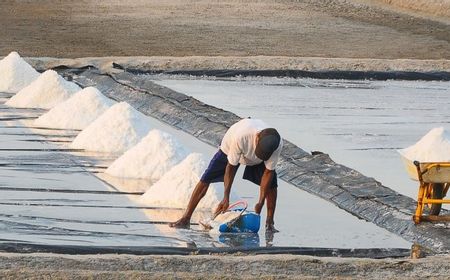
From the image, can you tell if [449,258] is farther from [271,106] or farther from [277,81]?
[277,81]

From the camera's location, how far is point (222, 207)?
23.0 feet

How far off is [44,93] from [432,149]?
161 inches

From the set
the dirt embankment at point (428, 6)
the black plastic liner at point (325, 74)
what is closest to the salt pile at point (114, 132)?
the black plastic liner at point (325, 74)

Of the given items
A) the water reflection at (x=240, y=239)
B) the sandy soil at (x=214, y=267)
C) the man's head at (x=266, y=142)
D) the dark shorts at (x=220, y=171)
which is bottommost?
the water reflection at (x=240, y=239)

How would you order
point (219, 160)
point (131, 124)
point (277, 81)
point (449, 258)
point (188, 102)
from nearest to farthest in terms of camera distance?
point (449, 258), point (219, 160), point (131, 124), point (188, 102), point (277, 81)

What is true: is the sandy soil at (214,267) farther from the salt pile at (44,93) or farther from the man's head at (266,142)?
the salt pile at (44,93)

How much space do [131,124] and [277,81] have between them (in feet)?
14.0

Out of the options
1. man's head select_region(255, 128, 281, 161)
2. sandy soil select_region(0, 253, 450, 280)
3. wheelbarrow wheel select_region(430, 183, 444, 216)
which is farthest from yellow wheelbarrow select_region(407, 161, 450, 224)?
A: sandy soil select_region(0, 253, 450, 280)

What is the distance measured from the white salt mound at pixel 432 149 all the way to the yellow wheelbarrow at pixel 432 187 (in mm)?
1455

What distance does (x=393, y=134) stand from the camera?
10312mm

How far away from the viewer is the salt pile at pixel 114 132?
371 inches

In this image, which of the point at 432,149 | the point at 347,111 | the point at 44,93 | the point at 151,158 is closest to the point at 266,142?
the point at 151,158

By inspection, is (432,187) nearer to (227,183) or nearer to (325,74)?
(227,183)

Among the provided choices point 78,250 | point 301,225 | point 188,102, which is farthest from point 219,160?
point 188,102
